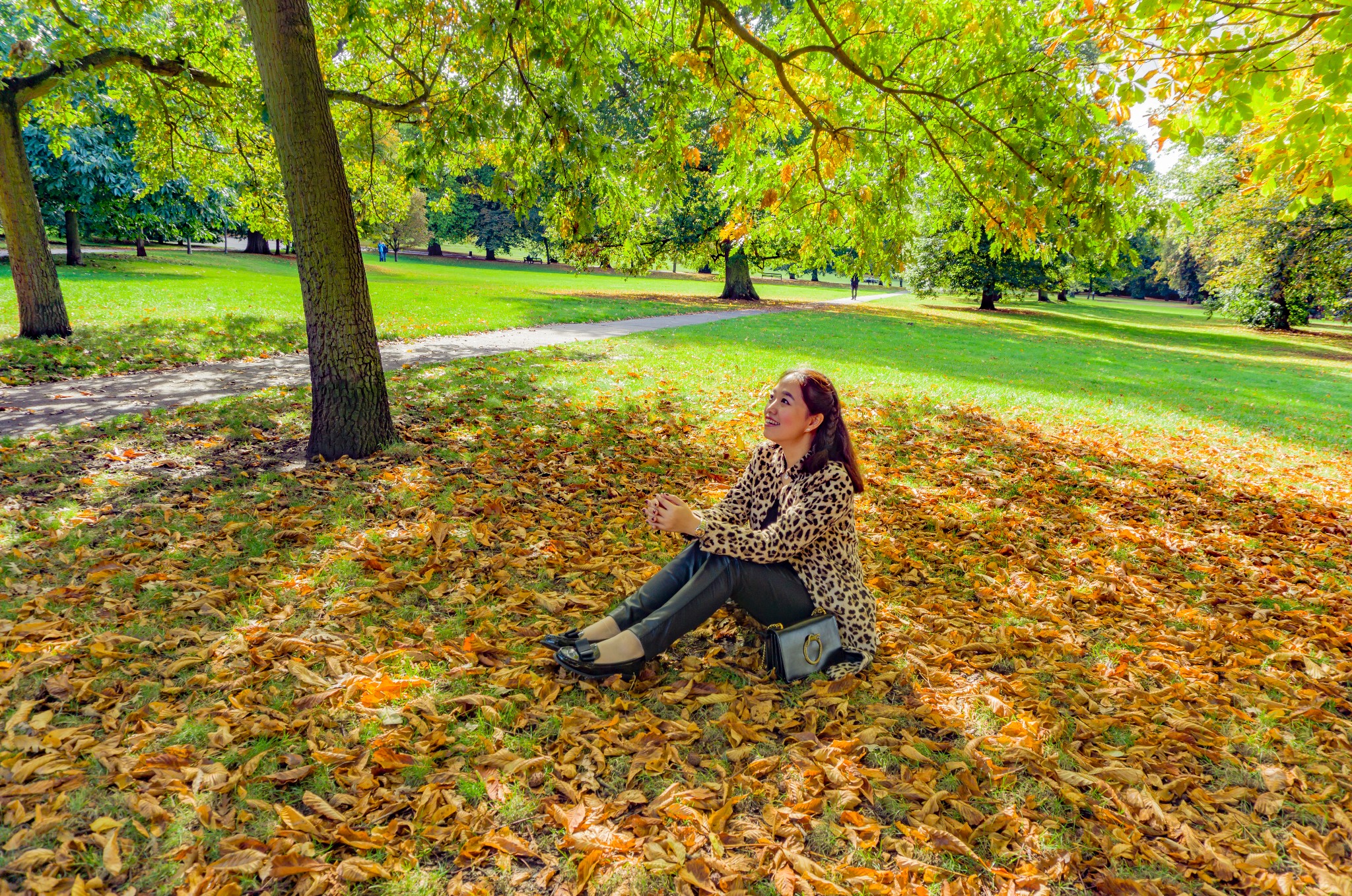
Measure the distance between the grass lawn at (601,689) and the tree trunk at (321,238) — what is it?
469 millimetres

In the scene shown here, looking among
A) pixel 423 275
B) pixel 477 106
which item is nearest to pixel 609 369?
pixel 477 106

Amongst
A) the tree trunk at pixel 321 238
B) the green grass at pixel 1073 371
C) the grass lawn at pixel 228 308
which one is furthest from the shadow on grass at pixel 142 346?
the green grass at pixel 1073 371

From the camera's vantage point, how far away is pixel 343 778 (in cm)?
257

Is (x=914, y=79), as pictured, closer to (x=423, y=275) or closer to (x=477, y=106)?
(x=477, y=106)

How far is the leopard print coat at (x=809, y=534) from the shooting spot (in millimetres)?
3166

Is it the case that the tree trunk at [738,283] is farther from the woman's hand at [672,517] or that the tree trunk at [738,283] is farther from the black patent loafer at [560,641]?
the black patent loafer at [560,641]

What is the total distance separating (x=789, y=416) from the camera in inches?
130

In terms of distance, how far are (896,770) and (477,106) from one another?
21.5 ft

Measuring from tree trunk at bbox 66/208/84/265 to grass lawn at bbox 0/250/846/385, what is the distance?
18.7 inches

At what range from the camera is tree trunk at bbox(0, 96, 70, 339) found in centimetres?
982

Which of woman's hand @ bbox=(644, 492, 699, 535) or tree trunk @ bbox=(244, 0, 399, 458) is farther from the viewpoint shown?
tree trunk @ bbox=(244, 0, 399, 458)

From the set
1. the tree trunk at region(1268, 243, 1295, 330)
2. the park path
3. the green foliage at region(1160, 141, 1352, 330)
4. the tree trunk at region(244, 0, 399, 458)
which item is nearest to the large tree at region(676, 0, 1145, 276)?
the tree trunk at region(244, 0, 399, 458)

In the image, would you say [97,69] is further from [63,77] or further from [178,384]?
[178,384]

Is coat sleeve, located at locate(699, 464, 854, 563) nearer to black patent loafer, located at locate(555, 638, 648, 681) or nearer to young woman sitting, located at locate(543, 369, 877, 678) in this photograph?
young woman sitting, located at locate(543, 369, 877, 678)
